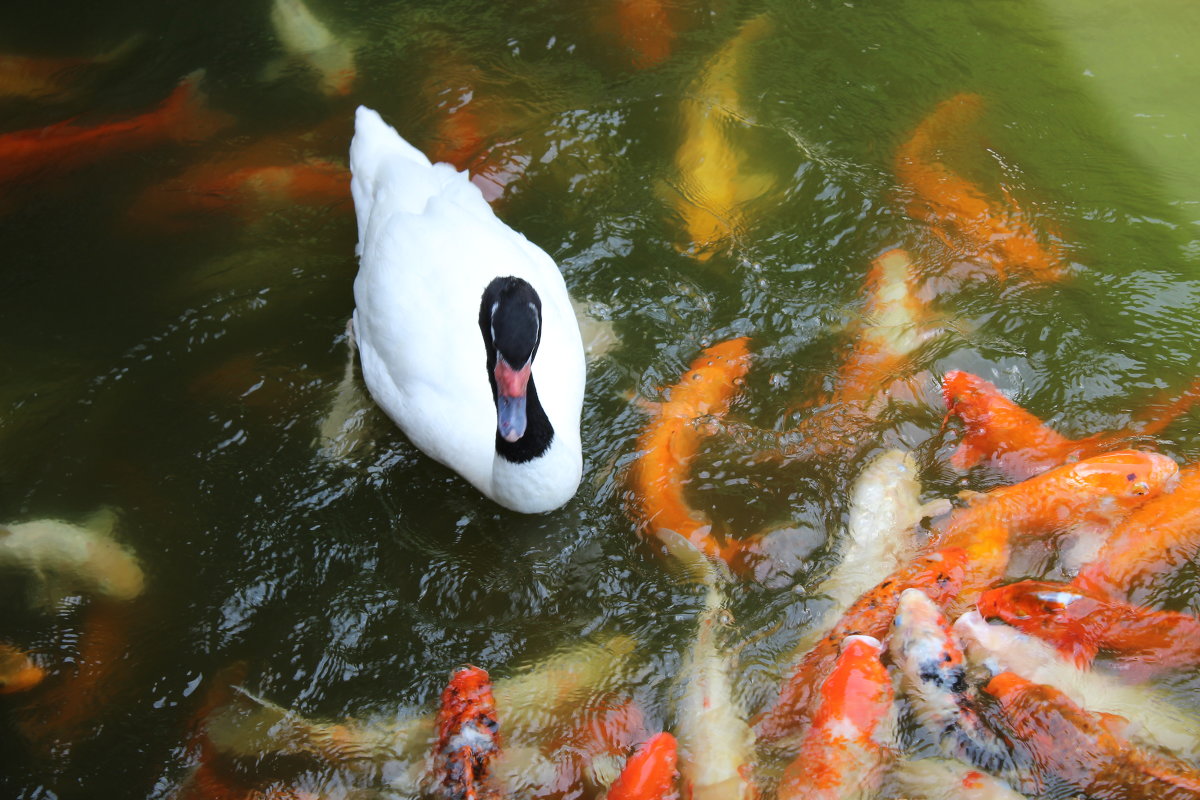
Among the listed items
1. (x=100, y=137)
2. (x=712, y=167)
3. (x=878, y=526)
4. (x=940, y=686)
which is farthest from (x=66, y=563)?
(x=712, y=167)

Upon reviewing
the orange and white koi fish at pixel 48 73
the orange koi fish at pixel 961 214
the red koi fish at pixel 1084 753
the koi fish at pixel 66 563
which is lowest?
the koi fish at pixel 66 563

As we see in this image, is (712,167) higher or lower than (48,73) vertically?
lower

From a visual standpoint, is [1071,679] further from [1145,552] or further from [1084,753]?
[1145,552]

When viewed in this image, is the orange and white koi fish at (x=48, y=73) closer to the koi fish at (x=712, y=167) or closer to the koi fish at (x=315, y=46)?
the koi fish at (x=315, y=46)

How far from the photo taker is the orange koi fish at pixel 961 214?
448 centimetres

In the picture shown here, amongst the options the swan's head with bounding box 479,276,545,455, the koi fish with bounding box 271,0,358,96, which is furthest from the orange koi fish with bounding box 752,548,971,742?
the koi fish with bounding box 271,0,358,96

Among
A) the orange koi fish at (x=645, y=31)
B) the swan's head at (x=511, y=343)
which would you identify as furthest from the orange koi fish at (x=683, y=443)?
the orange koi fish at (x=645, y=31)

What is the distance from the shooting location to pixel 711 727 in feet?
10.3

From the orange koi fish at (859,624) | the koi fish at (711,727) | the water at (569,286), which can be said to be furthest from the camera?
the water at (569,286)

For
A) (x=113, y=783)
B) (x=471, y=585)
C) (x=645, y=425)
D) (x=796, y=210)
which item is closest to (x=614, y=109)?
(x=796, y=210)

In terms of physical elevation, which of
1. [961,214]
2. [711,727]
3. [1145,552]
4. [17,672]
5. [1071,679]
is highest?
[961,214]

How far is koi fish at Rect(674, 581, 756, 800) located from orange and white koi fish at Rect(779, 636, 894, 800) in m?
0.16

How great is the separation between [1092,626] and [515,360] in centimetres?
210

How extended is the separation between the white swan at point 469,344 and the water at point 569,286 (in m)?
0.27
